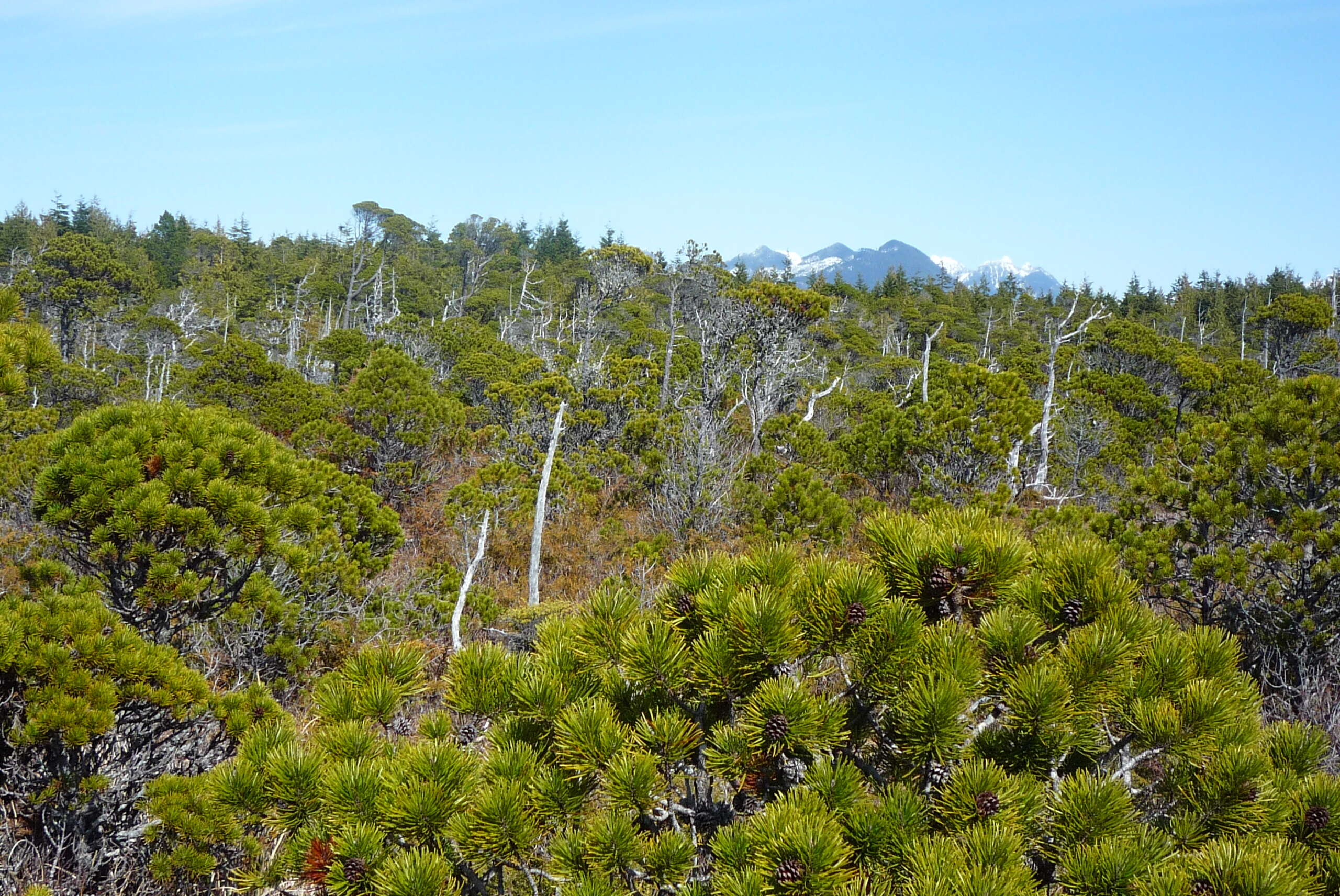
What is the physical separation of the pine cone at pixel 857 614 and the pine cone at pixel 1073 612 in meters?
0.48

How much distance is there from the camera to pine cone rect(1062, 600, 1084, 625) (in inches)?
68.6

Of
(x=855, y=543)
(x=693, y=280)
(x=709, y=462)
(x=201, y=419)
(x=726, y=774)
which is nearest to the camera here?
(x=726, y=774)

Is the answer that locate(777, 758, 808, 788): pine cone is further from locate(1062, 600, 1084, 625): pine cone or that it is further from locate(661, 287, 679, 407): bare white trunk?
locate(661, 287, 679, 407): bare white trunk

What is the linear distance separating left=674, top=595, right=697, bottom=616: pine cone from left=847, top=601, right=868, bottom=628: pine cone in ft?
1.32

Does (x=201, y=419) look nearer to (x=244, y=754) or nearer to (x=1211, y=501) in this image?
(x=244, y=754)

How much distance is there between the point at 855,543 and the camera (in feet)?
32.9

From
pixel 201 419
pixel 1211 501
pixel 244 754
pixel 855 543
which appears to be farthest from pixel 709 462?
pixel 244 754

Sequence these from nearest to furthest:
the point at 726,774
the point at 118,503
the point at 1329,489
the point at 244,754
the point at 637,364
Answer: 1. the point at 726,774
2. the point at 244,754
3. the point at 118,503
4. the point at 1329,489
5. the point at 637,364

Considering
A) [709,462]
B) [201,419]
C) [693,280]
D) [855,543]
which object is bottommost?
[855,543]

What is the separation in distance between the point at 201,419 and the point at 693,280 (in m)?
19.5

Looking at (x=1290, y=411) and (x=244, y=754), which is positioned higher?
(x=1290, y=411)

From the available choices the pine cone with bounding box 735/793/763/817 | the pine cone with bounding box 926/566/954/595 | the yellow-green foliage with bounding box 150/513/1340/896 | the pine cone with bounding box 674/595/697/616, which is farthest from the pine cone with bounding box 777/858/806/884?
the pine cone with bounding box 926/566/954/595

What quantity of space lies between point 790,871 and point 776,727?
28 cm

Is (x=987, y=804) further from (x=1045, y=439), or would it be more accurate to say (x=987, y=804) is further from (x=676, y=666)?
(x=1045, y=439)
